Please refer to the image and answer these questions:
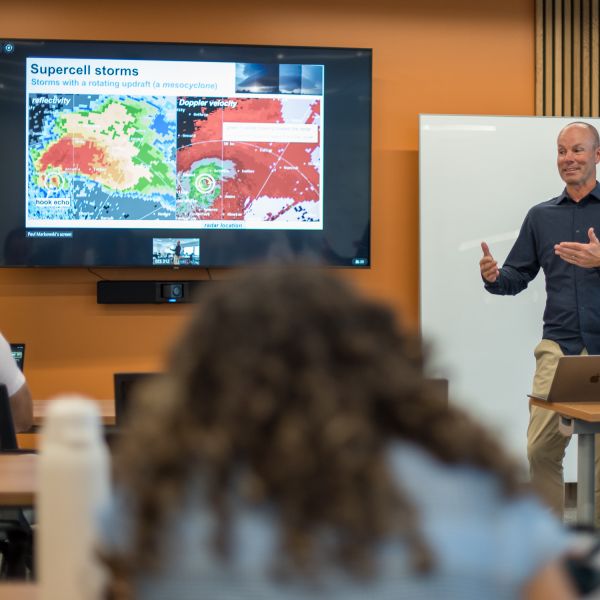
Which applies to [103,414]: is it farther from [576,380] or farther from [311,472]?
[311,472]

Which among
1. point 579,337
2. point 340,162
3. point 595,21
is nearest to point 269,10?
point 340,162

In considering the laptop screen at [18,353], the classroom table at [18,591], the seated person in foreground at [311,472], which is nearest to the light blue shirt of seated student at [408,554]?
the seated person in foreground at [311,472]

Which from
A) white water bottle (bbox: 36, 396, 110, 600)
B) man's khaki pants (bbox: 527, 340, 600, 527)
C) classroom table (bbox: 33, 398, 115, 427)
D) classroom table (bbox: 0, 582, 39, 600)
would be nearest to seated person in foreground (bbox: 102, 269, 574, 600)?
white water bottle (bbox: 36, 396, 110, 600)

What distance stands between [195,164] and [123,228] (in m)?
0.56

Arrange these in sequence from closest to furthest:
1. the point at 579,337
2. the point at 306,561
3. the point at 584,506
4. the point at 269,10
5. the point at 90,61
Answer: the point at 306,561
the point at 584,506
the point at 579,337
the point at 90,61
the point at 269,10

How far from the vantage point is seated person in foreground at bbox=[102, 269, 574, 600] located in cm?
78

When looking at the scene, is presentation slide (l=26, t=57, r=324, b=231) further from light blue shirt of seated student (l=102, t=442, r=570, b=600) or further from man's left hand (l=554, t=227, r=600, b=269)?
light blue shirt of seated student (l=102, t=442, r=570, b=600)

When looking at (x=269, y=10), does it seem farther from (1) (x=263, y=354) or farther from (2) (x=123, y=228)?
(1) (x=263, y=354)

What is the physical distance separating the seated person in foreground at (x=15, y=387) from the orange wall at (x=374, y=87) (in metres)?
2.29

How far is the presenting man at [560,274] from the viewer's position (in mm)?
4172

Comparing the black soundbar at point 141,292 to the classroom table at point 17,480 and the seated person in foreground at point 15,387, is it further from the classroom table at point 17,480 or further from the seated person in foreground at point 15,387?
the classroom table at point 17,480

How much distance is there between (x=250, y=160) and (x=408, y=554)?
471cm

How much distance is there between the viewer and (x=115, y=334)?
18.0 ft

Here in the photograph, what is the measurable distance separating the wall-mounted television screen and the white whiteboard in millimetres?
423
